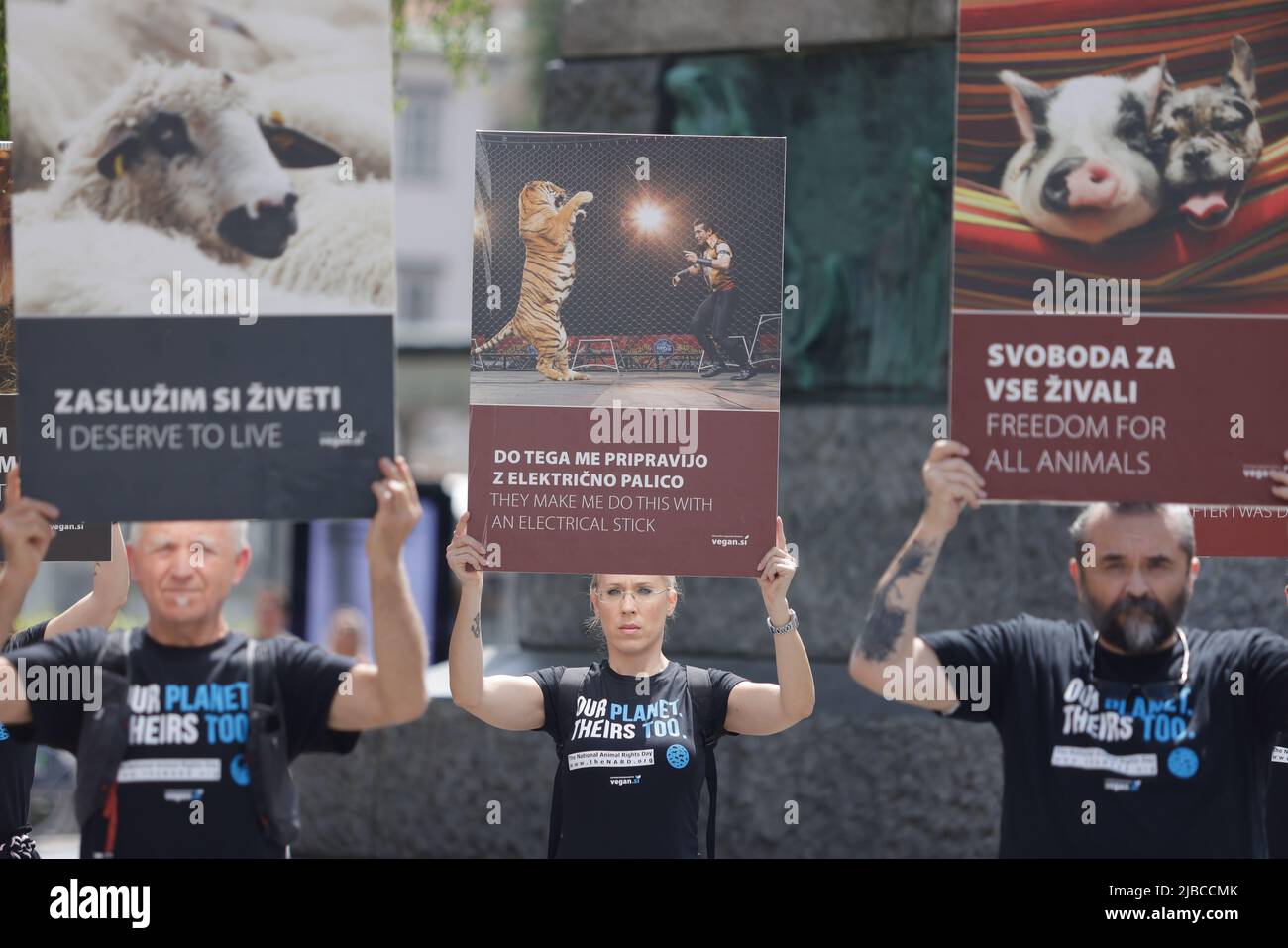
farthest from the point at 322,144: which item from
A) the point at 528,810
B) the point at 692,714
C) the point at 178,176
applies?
the point at 528,810

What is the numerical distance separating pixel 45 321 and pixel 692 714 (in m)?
1.91

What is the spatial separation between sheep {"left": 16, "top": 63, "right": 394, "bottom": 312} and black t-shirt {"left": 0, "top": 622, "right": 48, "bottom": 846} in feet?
3.92

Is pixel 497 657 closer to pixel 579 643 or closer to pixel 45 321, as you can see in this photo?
pixel 579 643

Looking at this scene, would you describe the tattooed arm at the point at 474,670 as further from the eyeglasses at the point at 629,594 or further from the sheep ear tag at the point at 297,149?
the sheep ear tag at the point at 297,149

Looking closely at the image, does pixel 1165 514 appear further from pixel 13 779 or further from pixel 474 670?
pixel 13 779

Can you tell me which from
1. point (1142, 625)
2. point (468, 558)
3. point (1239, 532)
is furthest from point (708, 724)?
point (1239, 532)

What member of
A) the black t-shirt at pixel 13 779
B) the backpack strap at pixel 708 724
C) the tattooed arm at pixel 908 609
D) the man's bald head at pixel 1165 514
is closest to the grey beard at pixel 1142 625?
the man's bald head at pixel 1165 514

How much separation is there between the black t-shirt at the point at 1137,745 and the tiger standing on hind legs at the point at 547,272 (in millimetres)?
1350

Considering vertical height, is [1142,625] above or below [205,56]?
below

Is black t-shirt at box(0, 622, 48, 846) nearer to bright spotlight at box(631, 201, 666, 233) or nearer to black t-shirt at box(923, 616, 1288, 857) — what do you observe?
bright spotlight at box(631, 201, 666, 233)

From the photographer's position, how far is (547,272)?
394 centimetres

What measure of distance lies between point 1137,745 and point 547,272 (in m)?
1.97
